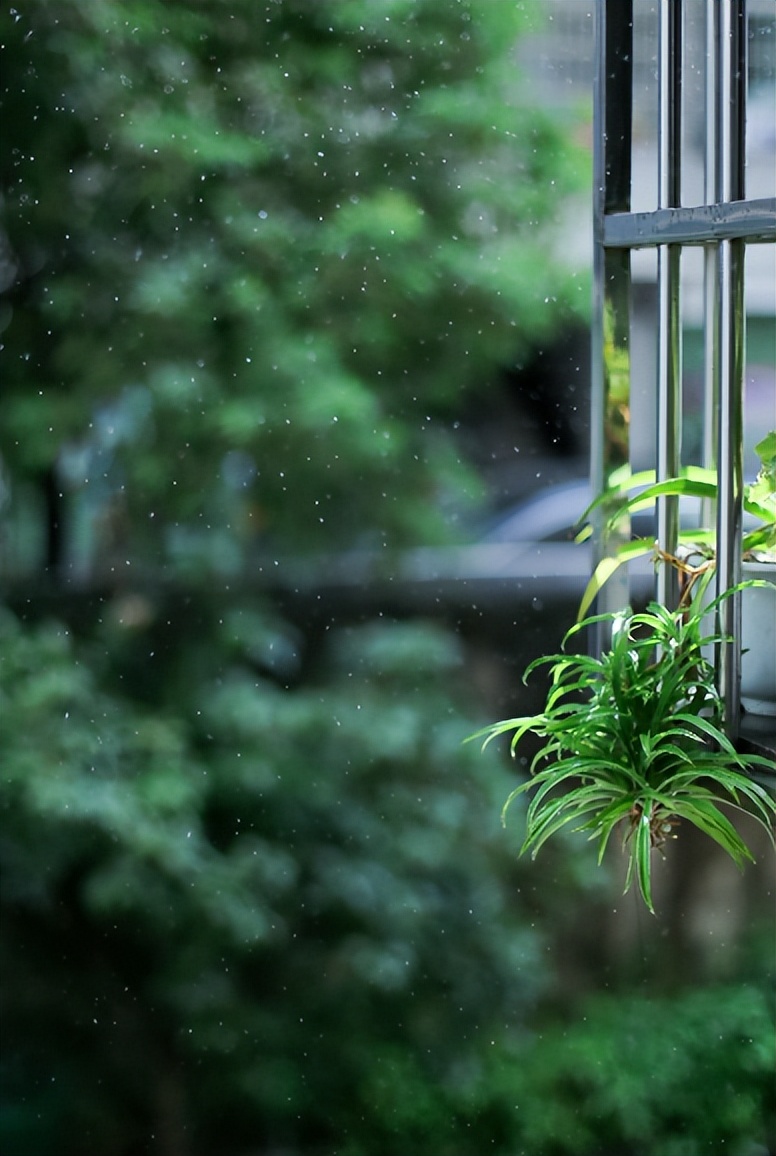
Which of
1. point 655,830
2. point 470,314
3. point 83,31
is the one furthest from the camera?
point 470,314

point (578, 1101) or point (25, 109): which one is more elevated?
point (25, 109)

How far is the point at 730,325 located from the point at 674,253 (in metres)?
0.13

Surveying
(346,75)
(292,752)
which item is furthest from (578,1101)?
(346,75)

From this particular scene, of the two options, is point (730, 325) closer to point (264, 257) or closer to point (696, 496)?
point (696, 496)

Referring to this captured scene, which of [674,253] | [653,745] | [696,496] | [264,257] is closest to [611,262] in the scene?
[674,253]

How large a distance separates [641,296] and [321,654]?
0.68 meters

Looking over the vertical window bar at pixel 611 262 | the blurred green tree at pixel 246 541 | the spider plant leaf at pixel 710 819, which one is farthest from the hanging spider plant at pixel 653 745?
the blurred green tree at pixel 246 541

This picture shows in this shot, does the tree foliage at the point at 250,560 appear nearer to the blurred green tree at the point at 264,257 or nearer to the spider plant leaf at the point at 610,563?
the blurred green tree at the point at 264,257

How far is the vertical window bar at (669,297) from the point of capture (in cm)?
105

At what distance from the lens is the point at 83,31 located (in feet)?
5.23

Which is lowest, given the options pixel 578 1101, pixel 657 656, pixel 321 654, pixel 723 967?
pixel 578 1101

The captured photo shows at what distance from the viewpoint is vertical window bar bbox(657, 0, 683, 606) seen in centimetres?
105

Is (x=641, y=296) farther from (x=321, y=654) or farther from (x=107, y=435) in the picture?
(x=107, y=435)

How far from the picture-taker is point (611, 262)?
1070mm
